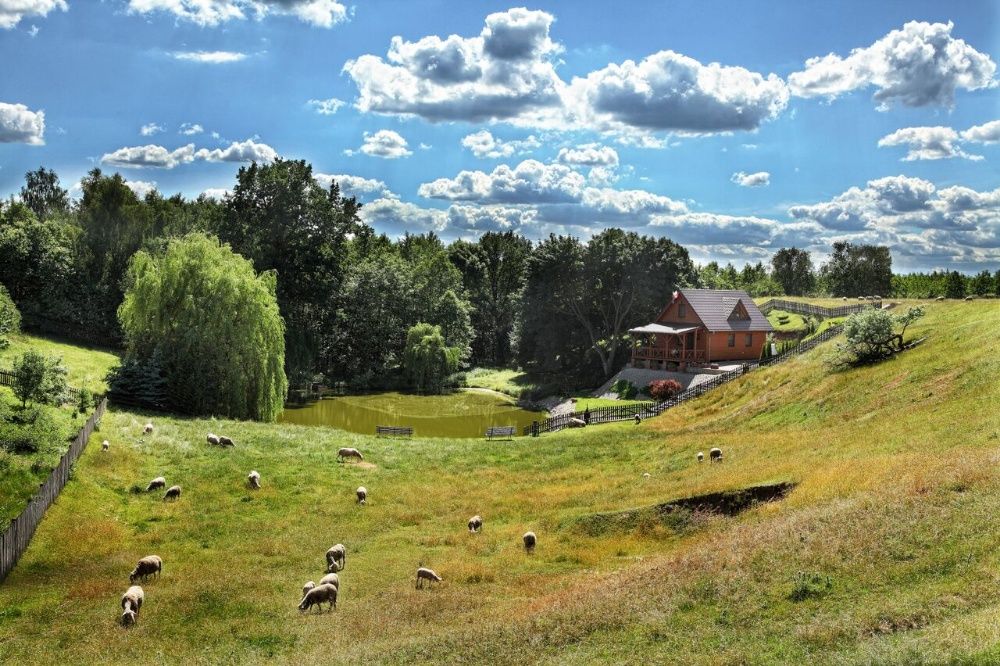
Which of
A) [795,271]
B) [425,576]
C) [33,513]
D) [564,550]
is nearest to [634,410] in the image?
[564,550]

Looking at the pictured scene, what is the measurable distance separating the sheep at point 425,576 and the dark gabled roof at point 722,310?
5422 centimetres

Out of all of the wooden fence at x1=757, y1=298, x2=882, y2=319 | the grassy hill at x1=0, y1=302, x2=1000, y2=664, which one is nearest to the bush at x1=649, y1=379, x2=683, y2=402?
the wooden fence at x1=757, y1=298, x2=882, y2=319

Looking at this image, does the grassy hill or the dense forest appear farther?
the dense forest

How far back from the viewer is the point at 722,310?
7094cm

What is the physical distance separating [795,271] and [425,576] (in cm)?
14309

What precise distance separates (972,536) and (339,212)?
74.7m

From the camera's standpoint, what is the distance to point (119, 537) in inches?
886

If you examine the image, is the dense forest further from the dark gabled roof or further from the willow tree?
the willow tree

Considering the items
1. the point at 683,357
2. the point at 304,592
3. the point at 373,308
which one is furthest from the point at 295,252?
the point at 304,592

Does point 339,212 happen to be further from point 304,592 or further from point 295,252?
point 304,592

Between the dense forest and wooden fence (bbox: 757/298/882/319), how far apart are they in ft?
31.6

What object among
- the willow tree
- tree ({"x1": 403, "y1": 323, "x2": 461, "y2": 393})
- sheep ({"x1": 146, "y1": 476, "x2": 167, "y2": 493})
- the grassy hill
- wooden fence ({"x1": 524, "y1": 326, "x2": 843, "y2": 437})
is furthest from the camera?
tree ({"x1": 403, "y1": 323, "x2": 461, "y2": 393})

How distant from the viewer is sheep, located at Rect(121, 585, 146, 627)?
53.7ft

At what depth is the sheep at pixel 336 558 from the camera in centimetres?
1978
